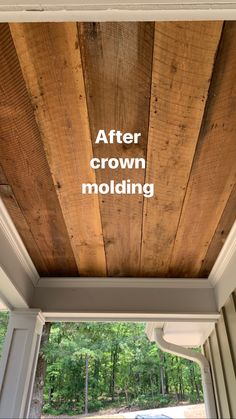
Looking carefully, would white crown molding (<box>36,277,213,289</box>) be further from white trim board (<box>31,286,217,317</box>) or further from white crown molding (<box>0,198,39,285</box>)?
white crown molding (<box>0,198,39,285</box>)

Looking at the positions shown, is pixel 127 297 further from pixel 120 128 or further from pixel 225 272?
pixel 120 128

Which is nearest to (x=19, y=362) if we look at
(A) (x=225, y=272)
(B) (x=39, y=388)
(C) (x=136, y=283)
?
(C) (x=136, y=283)

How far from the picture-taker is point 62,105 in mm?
917

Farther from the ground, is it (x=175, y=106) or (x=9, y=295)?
(x=175, y=106)

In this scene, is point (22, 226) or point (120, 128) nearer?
point (120, 128)

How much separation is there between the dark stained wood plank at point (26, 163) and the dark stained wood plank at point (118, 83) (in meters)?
0.19

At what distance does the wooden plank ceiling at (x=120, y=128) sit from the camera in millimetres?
774

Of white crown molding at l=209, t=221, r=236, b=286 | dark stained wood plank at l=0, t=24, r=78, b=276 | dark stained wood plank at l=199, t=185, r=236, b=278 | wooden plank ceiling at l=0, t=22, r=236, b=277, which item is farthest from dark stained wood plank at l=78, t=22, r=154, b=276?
white crown molding at l=209, t=221, r=236, b=286

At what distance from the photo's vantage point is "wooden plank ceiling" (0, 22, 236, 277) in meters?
0.77

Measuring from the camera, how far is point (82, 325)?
423cm

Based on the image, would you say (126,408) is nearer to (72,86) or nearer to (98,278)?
(98,278)

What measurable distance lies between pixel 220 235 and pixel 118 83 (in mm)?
972
